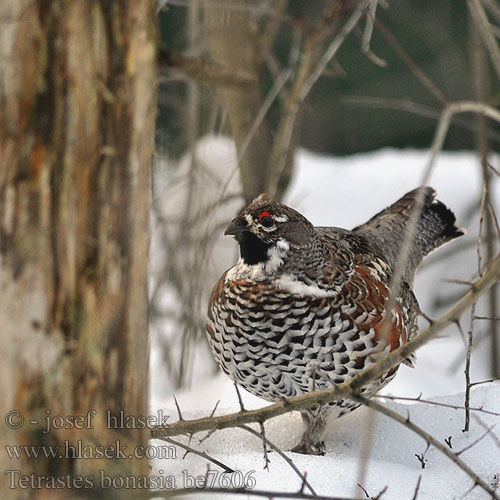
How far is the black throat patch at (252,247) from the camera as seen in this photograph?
2453mm

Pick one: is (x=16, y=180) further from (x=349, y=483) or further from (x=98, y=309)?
(x=349, y=483)

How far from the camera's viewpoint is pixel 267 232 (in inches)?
96.4

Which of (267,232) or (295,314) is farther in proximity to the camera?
(267,232)

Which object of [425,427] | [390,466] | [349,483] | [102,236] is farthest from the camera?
[425,427]

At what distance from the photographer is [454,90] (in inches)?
326

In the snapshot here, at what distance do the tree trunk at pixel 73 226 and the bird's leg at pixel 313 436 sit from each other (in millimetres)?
1112

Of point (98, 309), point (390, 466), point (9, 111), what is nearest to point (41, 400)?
point (98, 309)

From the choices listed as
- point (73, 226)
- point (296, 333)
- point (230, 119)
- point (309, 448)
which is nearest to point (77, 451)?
point (73, 226)

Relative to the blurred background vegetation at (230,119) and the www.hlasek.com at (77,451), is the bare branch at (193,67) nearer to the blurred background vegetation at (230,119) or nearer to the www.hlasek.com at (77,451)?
the blurred background vegetation at (230,119)

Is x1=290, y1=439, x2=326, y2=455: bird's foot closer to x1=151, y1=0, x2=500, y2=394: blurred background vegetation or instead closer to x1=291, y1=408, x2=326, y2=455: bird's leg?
x1=291, y1=408, x2=326, y2=455: bird's leg

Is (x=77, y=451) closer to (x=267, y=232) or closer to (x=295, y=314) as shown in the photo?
(x=295, y=314)

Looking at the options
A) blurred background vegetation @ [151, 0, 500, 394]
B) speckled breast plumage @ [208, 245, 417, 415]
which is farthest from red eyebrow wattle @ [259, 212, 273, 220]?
blurred background vegetation @ [151, 0, 500, 394]

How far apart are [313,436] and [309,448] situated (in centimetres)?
4

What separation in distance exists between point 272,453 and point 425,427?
0.61 metres
